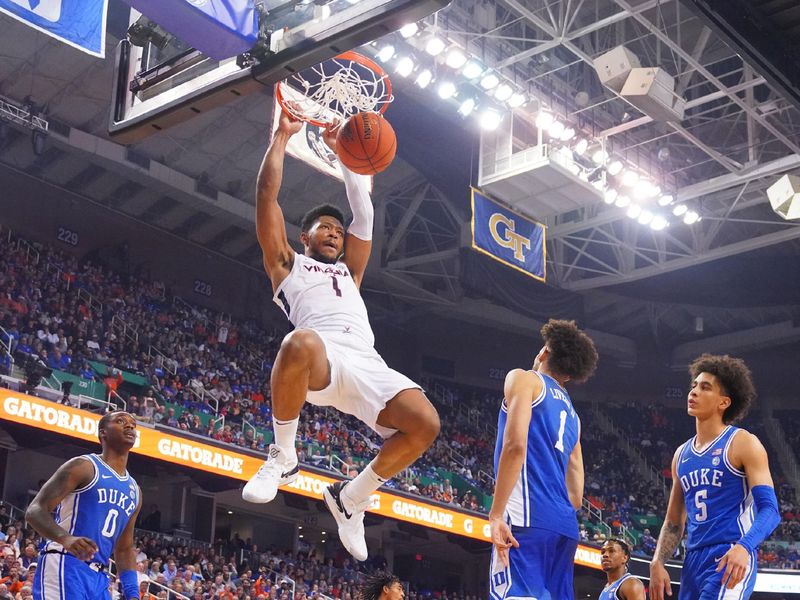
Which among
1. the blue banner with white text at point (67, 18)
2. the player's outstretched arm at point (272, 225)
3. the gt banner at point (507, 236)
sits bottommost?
the player's outstretched arm at point (272, 225)

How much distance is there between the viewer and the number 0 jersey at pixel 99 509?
19.0 feet

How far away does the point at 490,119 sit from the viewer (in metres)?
18.1

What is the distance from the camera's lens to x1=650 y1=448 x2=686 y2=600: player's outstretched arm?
498cm

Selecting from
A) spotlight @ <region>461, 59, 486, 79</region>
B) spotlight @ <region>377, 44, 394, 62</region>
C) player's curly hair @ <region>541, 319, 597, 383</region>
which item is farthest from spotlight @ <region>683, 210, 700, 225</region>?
player's curly hair @ <region>541, 319, 597, 383</region>

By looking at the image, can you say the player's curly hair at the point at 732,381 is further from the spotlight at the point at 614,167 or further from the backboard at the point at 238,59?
the spotlight at the point at 614,167

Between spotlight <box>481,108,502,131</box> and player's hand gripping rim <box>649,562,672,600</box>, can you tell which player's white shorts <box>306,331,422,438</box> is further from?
spotlight <box>481,108,502,131</box>

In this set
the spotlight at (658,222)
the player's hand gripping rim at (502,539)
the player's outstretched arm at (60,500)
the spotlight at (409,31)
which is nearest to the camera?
the player's hand gripping rim at (502,539)

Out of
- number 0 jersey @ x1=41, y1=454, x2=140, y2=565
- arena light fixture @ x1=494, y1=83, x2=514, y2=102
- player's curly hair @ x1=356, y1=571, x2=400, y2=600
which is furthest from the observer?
arena light fixture @ x1=494, y1=83, x2=514, y2=102

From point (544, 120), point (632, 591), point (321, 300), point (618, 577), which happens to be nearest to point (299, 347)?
point (321, 300)

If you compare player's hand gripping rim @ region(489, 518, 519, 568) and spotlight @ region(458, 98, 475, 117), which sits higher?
spotlight @ region(458, 98, 475, 117)

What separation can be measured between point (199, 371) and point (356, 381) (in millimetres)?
17173

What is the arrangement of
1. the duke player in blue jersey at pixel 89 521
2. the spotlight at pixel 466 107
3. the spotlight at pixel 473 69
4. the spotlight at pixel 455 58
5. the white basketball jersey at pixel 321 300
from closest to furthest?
1. the white basketball jersey at pixel 321 300
2. the duke player in blue jersey at pixel 89 521
3. the spotlight at pixel 455 58
4. the spotlight at pixel 473 69
5. the spotlight at pixel 466 107

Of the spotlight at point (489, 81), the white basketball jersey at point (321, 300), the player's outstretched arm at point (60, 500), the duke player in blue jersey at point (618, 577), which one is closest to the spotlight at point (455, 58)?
the spotlight at point (489, 81)

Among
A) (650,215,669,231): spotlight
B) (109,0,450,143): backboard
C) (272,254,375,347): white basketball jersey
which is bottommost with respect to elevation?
(272,254,375,347): white basketball jersey
